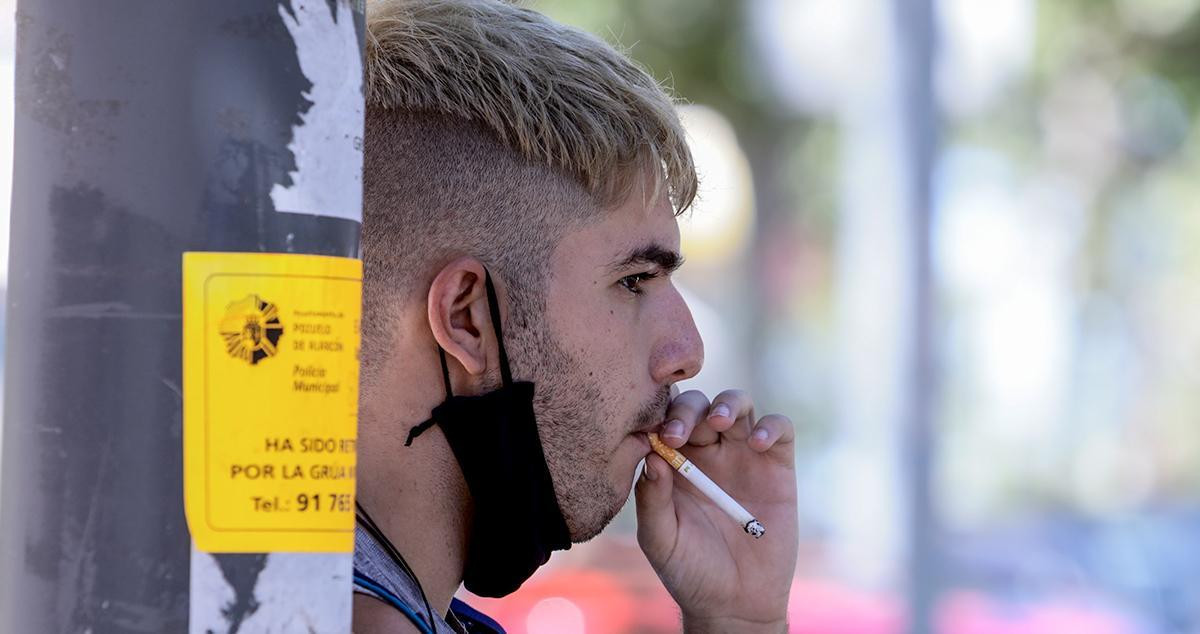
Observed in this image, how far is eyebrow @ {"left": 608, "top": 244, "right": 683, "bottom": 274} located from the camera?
7.97ft

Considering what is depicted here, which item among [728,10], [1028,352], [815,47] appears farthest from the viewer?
[1028,352]

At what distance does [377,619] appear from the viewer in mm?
1922

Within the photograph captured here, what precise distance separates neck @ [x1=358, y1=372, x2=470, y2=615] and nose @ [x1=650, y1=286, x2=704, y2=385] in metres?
0.43

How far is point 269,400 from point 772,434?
6.50ft

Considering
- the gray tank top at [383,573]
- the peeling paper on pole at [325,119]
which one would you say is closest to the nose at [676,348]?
the gray tank top at [383,573]

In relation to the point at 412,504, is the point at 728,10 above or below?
above

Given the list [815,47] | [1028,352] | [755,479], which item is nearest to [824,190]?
[1028,352]

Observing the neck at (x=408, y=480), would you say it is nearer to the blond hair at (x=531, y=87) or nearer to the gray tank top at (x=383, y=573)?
the gray tank top at (x=383, y=573)

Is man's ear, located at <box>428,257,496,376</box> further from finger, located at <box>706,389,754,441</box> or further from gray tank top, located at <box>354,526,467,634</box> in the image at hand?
finger, located at <box>706,389,754,441</box>

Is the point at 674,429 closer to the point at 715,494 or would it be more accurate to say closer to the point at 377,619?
the point at 715,494

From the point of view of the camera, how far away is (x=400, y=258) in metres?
2.31

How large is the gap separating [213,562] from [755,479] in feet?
6.92

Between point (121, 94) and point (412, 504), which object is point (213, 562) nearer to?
point (121, 94)

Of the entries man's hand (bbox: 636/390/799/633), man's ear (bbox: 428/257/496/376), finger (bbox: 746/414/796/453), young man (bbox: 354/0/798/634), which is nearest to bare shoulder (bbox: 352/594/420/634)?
young man (bbox: 354/0/798/634)
